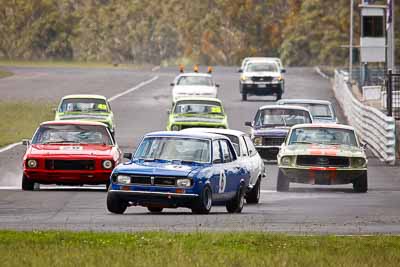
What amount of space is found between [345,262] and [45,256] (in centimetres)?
299

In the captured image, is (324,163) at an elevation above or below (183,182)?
below

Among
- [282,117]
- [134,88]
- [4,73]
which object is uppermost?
[282,117]

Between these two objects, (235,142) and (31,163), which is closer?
(235,142)

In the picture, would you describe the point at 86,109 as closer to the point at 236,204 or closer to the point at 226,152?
the point at 226,152

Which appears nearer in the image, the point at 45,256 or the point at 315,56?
the point at 45,256

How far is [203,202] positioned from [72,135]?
661 cm

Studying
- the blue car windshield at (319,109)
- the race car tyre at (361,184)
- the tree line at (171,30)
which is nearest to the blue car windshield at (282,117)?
the blue car windshield at (319,109)

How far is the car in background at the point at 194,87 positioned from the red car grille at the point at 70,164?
32.5m

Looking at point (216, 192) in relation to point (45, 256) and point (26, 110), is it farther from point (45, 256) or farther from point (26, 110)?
point (26, 110)

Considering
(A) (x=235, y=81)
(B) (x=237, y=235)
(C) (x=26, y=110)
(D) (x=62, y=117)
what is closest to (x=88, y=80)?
(A) (x=235, y=81)

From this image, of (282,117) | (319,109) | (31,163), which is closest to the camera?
(31,163)

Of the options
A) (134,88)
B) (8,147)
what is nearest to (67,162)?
(8,147)

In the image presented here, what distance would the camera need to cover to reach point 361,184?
89.8 feet

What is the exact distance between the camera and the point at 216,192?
20766mm
